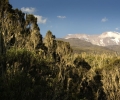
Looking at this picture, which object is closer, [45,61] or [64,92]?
[64,92]

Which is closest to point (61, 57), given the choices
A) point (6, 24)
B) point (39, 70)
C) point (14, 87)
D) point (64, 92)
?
point (39, 70)

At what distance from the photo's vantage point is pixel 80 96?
21.8 m

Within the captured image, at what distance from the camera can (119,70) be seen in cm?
2238

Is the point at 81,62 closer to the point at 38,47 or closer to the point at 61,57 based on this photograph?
the point at 61,57

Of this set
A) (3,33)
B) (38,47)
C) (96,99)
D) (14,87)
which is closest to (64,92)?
(96,99)

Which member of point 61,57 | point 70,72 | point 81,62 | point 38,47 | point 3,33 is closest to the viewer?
point 3,33

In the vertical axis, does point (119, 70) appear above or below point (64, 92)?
above

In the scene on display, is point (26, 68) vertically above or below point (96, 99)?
above

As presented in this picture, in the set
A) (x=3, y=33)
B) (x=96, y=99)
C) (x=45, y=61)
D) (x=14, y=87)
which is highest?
(x=3, y=33)

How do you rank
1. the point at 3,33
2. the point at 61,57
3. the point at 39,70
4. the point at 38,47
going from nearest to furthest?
the point at 3,33 < the point at 39,70 < the point at 61,57 < the point at 38,47

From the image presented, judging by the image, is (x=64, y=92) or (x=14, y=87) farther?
(x=64, y=92)

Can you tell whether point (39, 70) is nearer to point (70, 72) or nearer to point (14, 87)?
point (70, 72)

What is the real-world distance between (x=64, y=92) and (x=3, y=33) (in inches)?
310

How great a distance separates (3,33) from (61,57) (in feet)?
28.7
